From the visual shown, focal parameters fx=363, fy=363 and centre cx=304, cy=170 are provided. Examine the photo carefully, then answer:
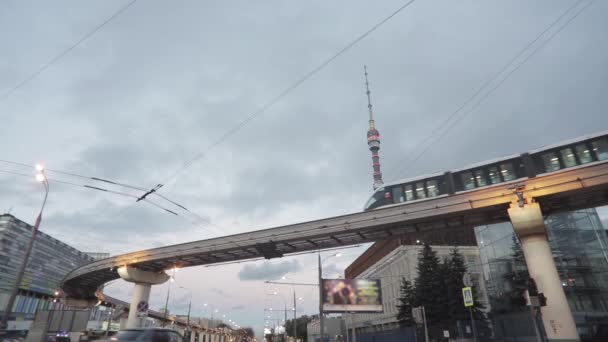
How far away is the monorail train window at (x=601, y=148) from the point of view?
97.7ft

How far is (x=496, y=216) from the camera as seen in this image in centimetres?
2308

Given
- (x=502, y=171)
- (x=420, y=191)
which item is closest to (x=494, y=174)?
(x=502, y=171)

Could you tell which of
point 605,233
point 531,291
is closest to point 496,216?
point 531,291

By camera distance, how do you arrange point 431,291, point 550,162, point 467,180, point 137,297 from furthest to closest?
1. point 431,291
2. point 137,297
3. point 467,180
4. point 550,162

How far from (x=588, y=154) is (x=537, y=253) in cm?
1644

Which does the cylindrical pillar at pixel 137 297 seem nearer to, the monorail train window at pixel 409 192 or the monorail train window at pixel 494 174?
the monorail train window at pixel 409 192

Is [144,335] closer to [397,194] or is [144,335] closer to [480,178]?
[480,178]

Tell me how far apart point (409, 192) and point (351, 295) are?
41.9 ft

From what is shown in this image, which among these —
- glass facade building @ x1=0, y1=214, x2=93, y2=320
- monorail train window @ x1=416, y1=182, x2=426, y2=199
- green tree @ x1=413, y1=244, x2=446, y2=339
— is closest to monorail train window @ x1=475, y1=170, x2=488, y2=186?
monorail train window @ x1=416, y1=182, x2=426, y2=199

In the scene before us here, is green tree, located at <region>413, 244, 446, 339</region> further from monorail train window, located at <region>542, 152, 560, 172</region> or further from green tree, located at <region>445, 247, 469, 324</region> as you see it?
monorail train window, located at <region>542, 152, 560, 172</region>

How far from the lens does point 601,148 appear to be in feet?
98.3

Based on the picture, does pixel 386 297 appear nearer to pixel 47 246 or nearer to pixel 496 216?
pixel 496 216

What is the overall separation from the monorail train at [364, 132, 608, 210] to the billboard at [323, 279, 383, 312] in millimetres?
10113

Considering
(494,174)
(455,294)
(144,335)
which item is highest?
(494,174)
